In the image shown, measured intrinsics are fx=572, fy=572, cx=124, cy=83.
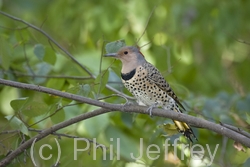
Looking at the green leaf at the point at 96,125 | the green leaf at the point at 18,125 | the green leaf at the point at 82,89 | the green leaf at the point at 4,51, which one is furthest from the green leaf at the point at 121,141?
the green leaf at the point at 18,125

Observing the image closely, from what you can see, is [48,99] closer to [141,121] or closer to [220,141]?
[141,121]

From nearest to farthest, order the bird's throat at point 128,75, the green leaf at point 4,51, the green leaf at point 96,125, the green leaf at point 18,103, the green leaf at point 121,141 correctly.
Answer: the green leaf at point 18,103
the green leaf at point 4,51
the bird's throat at point 128,75
the green leaf at point 96,125
the green leaf at point 121,141

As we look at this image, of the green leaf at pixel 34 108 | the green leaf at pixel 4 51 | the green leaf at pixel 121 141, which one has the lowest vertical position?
the green leaf at pixel 121 141

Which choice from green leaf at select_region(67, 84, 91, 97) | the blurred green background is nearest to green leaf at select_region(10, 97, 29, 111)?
the blurred green background

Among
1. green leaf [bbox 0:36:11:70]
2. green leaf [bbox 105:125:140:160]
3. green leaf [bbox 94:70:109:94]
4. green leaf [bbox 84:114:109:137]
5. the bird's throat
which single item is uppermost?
green leaf [bbox 0:36:11:70]

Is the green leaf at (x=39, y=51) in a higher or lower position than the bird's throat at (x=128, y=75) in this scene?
higher

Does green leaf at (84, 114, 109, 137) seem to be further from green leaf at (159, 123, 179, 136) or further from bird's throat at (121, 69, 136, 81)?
green leaf at (159, 123, 179, 136)

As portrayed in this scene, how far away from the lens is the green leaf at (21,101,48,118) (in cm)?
341

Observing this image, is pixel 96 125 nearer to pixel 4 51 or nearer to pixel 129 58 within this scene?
pixel 129 58

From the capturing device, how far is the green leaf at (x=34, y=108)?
3.41 meters

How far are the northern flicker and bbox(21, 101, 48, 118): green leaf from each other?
0.85m

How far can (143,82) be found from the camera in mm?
4152

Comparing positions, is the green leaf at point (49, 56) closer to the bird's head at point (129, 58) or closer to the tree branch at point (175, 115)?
the bird's head at point (129, 58)

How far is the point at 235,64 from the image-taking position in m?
8.01
